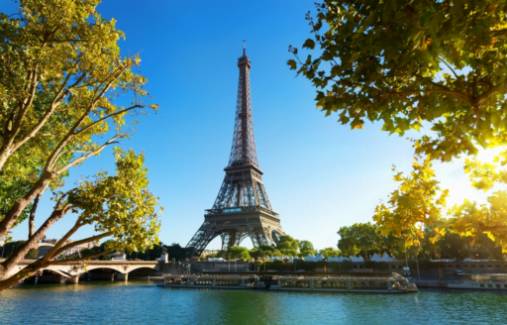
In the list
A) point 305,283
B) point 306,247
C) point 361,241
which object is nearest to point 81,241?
point 305,283

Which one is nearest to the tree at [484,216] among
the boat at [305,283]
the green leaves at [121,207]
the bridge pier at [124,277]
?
the green leaves at [121,207]

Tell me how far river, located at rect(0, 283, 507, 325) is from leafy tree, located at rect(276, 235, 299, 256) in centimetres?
3461

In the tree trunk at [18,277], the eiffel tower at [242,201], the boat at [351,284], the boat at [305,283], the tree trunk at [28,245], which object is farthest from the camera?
the eiffel tower at [242,201]

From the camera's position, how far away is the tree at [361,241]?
58625 millimetres

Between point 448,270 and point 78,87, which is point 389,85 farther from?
point 448,270

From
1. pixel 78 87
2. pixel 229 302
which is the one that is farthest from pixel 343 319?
pixel 78 87

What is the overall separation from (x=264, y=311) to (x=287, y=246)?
44.8 m

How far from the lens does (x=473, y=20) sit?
3.39 metres

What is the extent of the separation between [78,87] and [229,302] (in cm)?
3181

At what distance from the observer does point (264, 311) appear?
94.2ft

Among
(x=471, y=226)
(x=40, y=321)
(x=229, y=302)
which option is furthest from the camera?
(x=229, y=302)

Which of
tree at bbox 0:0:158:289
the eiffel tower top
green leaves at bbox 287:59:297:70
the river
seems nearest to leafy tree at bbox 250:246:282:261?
the eiffel tower top

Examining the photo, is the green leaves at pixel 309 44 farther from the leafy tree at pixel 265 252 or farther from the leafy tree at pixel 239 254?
the leafy tree at pixel 239 254

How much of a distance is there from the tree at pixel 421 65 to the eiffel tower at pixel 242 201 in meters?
67.7
